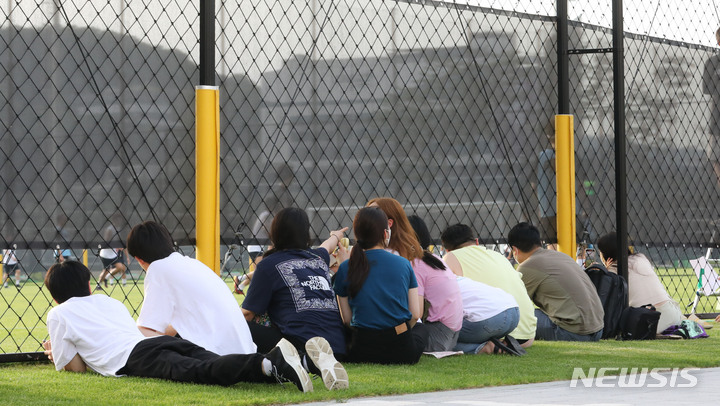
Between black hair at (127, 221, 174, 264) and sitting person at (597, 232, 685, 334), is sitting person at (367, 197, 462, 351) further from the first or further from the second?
sitting person at (597, 232, 685, 334)

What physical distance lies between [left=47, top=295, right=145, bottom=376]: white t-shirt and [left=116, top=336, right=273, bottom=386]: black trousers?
11cm

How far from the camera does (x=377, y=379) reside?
487cm

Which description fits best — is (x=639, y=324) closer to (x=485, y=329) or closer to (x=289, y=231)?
(x=485, y=329)

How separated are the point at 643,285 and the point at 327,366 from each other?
456 cm

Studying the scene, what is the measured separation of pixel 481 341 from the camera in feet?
21.4

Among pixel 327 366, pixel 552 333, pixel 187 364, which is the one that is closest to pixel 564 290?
pixel 552 333

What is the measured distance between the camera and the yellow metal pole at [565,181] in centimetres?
844

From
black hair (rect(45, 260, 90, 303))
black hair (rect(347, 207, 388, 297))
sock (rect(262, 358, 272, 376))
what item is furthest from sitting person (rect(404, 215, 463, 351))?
black hair (rect(45, 260, 90, 303))

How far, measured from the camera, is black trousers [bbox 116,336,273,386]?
447cm

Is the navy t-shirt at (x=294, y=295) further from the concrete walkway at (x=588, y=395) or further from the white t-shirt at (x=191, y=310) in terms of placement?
the concrete walkway at (x=588, y=395)

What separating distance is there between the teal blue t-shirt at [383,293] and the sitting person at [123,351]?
1.11 metres

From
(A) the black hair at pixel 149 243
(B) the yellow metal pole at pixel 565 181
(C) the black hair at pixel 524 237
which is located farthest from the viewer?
(B) the yellow metal pole at pixel 565 181

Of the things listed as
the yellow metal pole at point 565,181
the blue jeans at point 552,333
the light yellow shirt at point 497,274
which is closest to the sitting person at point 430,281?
the light yellow shirt at point 497,274

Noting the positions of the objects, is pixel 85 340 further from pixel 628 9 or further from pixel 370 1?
pixel 628 9
